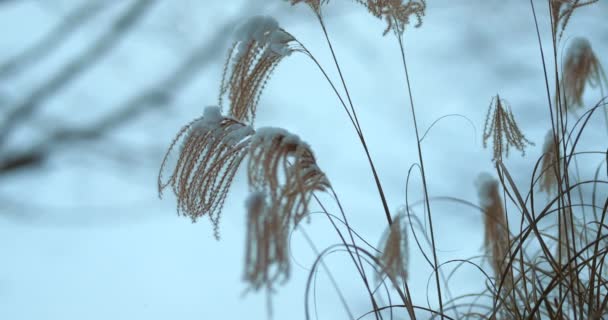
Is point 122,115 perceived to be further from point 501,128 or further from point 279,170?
point 279,170

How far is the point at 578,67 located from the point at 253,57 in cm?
51

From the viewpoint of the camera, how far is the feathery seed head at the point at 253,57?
0.83 m

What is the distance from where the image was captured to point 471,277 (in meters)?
1.37

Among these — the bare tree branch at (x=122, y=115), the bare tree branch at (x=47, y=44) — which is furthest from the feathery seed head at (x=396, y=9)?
the bare tree branch at (x=47, y=44)

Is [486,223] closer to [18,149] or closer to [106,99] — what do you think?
[18,149]

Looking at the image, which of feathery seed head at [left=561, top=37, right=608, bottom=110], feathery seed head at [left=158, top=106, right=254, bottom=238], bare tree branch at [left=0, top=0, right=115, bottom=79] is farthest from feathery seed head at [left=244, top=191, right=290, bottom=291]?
bare tree branch at [left=0, top=0, right=115, bottom=79]

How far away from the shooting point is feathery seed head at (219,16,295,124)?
83cm

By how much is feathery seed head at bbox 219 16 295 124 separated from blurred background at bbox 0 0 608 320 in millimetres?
1243

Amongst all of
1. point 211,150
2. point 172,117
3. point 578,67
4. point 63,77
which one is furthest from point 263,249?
point 172,117

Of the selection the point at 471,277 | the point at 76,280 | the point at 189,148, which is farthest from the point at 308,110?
the point at 189,148

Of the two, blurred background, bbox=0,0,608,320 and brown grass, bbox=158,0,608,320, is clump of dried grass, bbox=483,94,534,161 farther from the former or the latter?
blurred background, bbox=0,0,608,320

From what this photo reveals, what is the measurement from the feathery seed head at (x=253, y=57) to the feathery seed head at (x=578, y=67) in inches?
17.6

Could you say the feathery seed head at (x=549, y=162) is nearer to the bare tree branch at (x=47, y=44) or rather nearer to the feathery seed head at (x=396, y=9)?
the feathery seed head at (x=396, y=9)

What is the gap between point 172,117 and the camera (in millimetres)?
3232
